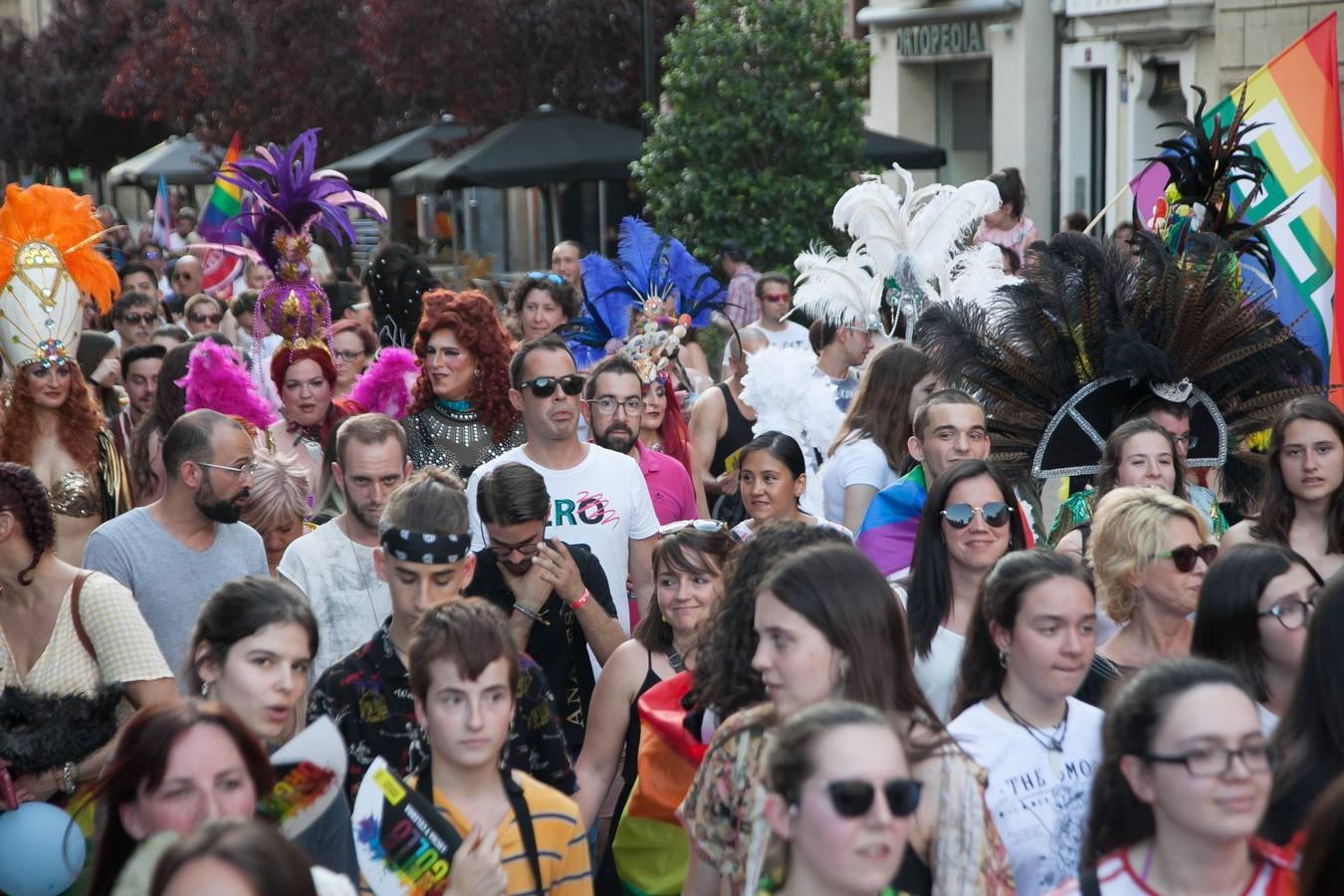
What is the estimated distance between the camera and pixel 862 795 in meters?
2.89

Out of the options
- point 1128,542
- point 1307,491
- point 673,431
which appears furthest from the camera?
point 673,431

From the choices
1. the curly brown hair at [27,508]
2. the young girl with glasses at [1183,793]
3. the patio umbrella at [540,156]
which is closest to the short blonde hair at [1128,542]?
the young girl with glasses at [1183,793]

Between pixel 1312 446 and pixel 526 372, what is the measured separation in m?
2.66

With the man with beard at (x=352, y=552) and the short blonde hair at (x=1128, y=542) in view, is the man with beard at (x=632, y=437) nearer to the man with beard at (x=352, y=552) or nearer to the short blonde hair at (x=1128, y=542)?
the man with beard at (x=352, y=552)

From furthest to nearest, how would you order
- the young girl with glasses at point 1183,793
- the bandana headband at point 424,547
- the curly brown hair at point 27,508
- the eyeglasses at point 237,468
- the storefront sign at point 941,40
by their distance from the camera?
1. the storefront sign at point 941,40
2. the eyeglasses at point 237,468
3. the curly brown hair at point 27,508
4. the bandana headband at point 424,547
5. the young girl with glasses at point 1183,793

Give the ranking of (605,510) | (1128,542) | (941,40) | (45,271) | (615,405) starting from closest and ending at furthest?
(1128,542), (605,510), (615,405), (45,271), (941,40)

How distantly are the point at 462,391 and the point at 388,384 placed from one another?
0.96 m

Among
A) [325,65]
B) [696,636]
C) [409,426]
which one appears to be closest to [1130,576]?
[696,636]

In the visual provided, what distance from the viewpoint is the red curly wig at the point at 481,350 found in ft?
24.7

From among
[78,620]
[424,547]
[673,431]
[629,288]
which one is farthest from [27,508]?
[629,288]

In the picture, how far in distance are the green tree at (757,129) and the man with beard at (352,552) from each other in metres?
9.35

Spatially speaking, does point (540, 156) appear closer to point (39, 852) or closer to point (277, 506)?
point (277, 506)

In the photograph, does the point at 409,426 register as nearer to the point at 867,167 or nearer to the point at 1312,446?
the point at 1312,446

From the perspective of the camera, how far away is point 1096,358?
6.55m
